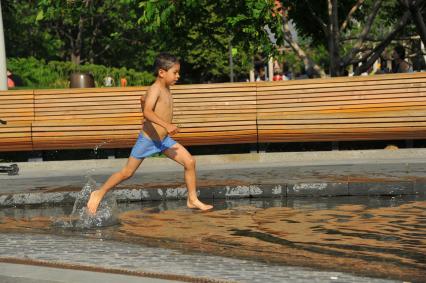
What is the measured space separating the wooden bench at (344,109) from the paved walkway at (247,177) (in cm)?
33

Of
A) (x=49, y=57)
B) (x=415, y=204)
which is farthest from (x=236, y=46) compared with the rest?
(x=49, y=57)

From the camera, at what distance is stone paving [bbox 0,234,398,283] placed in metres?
5.74

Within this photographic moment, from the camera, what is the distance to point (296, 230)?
8242mm

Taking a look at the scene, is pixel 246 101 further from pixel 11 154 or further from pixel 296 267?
pixel 296 267

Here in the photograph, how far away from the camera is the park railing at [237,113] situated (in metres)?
15.0

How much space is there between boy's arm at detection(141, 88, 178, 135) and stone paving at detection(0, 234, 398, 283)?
1.66m

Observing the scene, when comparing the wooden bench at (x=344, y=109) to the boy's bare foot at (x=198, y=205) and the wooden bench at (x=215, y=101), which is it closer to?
the wooden bench at (x=215, y=101)

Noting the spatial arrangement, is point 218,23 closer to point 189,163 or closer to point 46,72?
point 189,163

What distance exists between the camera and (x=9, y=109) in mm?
16281

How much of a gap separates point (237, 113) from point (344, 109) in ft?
5.23

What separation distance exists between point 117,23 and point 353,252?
5474 cm

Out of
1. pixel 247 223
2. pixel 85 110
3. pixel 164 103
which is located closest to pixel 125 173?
pixel 164 103

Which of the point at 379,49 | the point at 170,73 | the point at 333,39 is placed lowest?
the point at 170,73

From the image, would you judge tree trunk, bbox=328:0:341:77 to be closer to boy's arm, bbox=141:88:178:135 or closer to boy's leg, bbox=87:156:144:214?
boy's arm, bbox=141:88:178:135
